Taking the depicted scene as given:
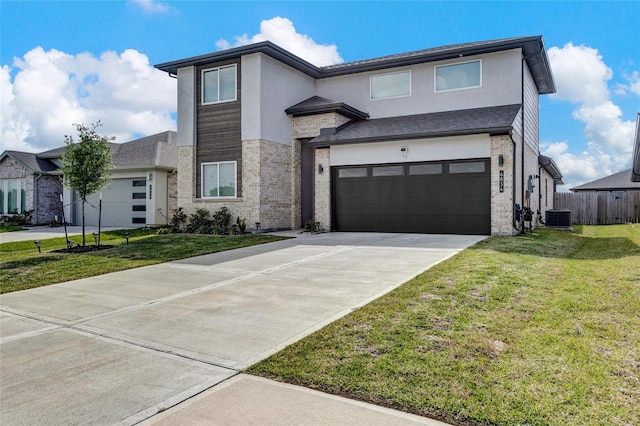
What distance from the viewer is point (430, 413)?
2.99 m

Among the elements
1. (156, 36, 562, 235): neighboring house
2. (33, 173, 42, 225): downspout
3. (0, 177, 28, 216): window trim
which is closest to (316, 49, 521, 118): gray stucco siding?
(156, 36, 562, 235): neighboring house

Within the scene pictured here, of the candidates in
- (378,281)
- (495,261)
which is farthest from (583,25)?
(378,281)

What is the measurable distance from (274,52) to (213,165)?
189 inches

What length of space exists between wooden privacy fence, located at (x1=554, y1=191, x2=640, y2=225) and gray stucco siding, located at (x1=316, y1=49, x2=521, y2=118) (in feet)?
36.2

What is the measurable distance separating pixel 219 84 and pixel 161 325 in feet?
44.3

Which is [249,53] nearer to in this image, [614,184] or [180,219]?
[180,219]

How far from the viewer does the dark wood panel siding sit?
16641 mm

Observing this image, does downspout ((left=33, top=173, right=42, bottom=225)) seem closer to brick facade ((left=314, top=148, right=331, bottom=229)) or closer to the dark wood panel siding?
the dark wood panel siding

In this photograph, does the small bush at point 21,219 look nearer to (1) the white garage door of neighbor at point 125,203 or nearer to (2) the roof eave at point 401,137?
(1) the white garage door of neighbor at point 125,203

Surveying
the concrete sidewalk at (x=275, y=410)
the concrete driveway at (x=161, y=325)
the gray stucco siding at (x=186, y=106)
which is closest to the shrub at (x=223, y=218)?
the gray stucco siding at (x=186, y=106)

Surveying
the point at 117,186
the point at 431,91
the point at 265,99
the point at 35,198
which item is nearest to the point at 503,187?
the point at 431,91

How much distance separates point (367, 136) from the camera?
49.6 feet

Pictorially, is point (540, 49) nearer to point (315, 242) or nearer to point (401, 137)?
point (401, 137)

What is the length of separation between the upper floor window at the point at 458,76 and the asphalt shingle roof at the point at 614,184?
23.5 metres
